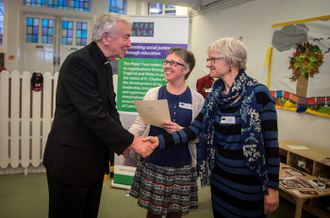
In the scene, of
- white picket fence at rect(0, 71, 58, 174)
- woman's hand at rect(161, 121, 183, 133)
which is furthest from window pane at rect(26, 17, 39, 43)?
woman's hand at rect(161, 121, 183, 133)

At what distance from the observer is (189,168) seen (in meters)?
1.84

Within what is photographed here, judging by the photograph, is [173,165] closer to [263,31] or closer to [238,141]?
[238,141]

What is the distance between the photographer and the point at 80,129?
1.45 metres

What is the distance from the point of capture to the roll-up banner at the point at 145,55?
3.05 m

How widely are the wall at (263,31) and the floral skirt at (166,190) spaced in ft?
8.36

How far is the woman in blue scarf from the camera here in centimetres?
133

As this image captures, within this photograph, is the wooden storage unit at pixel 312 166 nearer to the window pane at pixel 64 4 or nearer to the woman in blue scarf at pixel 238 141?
Result: the woman in blue scarf at pixel 238 141

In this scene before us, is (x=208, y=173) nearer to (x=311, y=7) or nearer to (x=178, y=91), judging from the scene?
(x=178, y=91)

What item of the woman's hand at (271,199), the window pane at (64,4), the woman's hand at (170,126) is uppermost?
the window pane at (64,4)

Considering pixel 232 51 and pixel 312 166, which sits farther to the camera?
pixel 312 166

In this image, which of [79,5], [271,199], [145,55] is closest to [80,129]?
[271,199]

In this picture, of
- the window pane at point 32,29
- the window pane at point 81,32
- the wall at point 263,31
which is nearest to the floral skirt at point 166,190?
the wall at point 263,31

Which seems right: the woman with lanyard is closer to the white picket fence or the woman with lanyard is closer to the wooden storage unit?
the wooden storage unit

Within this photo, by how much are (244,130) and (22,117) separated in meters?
3.55
